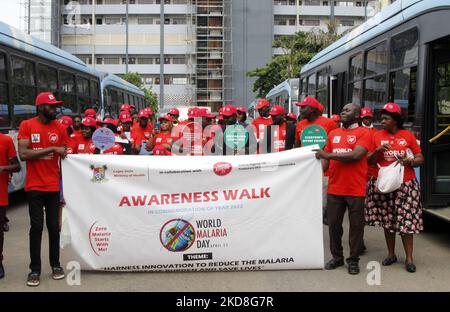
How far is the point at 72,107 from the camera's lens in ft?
44.7

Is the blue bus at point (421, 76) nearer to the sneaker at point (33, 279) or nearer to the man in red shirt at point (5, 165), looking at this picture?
the sneaker at point (33, 279)

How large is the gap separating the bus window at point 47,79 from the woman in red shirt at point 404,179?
25.1 ft

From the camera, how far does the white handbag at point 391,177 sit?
19.6ft

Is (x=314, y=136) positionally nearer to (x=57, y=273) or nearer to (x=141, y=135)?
(x=57, y=273)

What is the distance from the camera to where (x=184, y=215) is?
19.2ft

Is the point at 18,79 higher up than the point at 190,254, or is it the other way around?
the point at 18,79

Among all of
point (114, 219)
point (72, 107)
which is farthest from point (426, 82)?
point (72, 107)

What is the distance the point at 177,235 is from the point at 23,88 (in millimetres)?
6145

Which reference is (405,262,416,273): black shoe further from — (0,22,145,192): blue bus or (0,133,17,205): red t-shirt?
(0,22,145,192): blue bus

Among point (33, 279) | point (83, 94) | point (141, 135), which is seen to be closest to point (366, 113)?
point (141, 135)

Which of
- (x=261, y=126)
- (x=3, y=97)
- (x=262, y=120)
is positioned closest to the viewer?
(x=261, y=126)

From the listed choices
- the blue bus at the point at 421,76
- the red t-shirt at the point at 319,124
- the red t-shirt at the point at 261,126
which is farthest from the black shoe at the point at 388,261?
the red t-shirt at the point at 261,126

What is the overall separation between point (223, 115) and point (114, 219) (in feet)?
9.46
